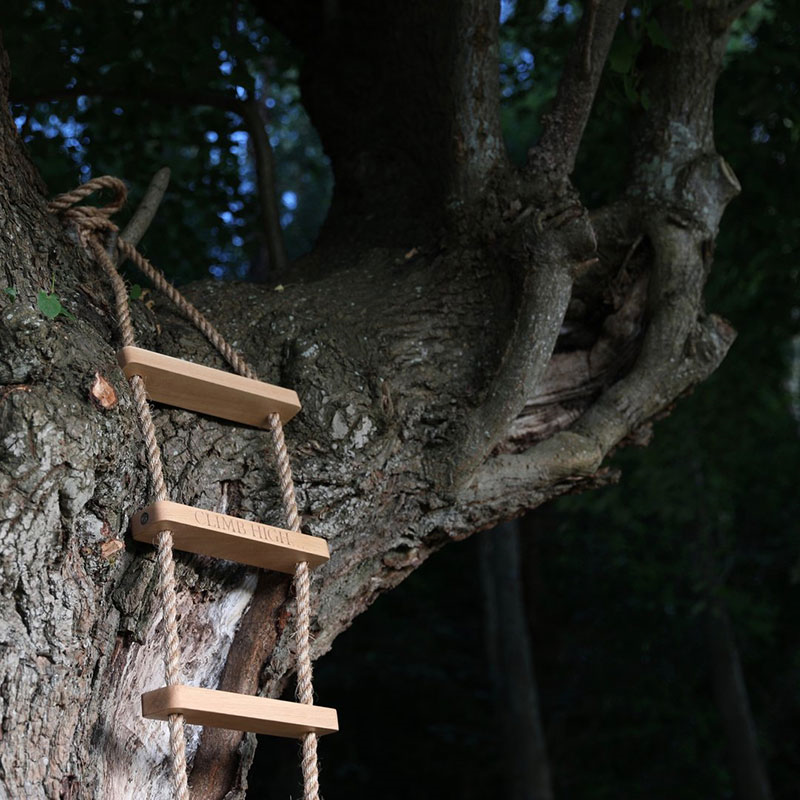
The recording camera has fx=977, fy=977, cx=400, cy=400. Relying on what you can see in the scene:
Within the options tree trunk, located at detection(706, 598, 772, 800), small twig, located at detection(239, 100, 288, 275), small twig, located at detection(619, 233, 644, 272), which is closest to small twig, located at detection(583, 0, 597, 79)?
small twig, located at detection(619, 233, 644, 272)

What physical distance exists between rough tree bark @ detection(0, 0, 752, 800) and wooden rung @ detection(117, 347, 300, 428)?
0.05 m

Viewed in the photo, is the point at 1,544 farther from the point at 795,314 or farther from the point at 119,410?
the point at 795,314

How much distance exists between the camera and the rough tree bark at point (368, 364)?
1.68 meters

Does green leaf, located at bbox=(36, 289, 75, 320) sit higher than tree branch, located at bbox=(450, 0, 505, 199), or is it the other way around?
tree branch, located at bbox=(450, 0, 505, 199)

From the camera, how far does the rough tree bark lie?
5.51 ft

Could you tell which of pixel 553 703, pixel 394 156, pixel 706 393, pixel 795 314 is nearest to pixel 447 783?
pixel 553 703

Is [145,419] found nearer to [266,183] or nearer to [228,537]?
[228,537]

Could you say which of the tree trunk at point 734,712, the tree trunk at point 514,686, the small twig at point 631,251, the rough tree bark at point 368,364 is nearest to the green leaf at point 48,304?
the rough tree bark at point 368,364

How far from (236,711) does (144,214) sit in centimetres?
133

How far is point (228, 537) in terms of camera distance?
185 centimetres

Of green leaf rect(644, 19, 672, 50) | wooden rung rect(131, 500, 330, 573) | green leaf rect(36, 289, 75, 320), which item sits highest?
green leaf rect(644, 19, 672, 50)

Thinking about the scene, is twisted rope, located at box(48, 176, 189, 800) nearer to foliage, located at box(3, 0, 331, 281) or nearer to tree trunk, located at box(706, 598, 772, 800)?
foliage, located at box(3, 0, 331, 281)

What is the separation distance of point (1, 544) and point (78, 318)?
539 mm

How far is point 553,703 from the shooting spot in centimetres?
895
